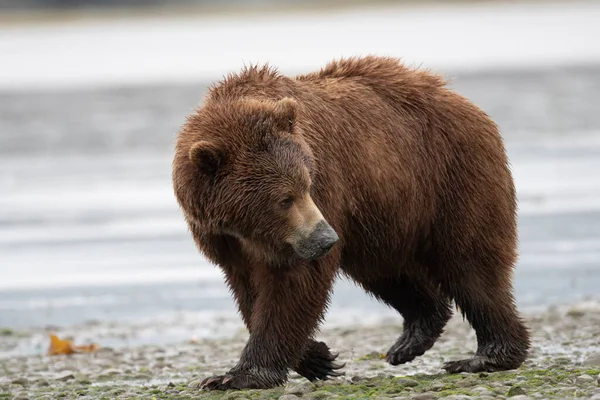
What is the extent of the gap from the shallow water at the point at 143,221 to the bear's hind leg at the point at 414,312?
2116 millimetres

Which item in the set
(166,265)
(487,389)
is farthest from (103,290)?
(487,389)

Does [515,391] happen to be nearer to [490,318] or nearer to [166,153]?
Result: [490,318]

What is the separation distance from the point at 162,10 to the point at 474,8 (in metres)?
18.7

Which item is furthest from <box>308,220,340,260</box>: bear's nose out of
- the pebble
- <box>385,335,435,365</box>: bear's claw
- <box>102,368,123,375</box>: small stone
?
<box>102,368,123,375</box>: small stone

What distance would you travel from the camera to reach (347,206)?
616 centimetres

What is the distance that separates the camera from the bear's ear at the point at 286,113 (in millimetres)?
5719

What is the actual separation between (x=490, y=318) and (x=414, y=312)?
61cm

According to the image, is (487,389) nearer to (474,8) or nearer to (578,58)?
(578,58)

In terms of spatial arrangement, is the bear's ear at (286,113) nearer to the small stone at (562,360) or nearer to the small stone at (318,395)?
the small stone at (318,395)

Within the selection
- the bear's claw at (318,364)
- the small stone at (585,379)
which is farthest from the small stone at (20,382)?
the small stone at (585,379)

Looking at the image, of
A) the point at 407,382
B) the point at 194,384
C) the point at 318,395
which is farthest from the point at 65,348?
the point at 407,382

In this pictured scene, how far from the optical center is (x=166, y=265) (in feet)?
35.5

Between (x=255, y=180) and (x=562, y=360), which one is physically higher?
(x=255, y=180)

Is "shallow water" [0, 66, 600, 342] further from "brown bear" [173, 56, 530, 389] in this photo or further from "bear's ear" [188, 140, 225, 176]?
"bear's ear" [188, 140, 225, 176]
